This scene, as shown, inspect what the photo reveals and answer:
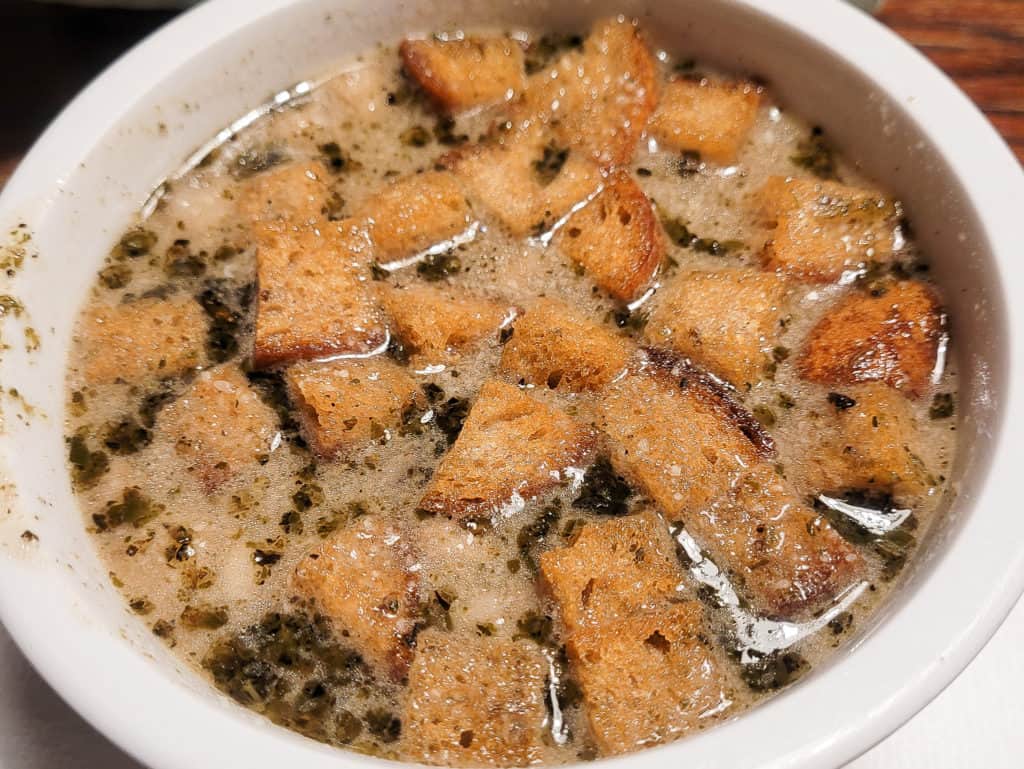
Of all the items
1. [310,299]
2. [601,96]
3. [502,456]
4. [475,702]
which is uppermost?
[601,96]

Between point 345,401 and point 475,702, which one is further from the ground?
point 345,401

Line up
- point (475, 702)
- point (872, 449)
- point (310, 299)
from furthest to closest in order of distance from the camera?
1. point (310, 299)
2. point (872, 449)
3. point (475, 702)

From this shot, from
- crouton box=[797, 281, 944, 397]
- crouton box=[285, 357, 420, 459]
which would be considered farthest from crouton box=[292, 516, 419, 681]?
crouton box=[797, 281, 944, 397]

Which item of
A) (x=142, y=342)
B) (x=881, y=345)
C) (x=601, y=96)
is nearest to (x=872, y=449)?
(x=881, y=345)

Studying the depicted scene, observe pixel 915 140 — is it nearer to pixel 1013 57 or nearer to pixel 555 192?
pixel 555 192

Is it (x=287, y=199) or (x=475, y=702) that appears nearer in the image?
(x=475, y=702)

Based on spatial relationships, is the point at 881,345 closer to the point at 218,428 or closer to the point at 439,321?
the point at 439,321

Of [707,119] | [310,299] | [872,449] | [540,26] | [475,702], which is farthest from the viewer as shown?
[540,26]
